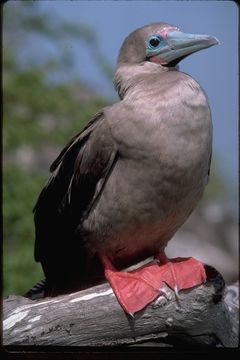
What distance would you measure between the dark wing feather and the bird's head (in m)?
0.27

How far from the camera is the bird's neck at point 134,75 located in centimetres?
236

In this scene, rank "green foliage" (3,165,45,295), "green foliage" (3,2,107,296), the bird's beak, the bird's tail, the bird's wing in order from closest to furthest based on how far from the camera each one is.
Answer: the bird's beak, the bird's wing, the bird's tail, "green foliage" (3,165,45,295), "green foliage" (3,2,107,296)

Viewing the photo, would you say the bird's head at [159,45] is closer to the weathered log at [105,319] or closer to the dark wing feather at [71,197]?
the dark wing feather at [71,197]

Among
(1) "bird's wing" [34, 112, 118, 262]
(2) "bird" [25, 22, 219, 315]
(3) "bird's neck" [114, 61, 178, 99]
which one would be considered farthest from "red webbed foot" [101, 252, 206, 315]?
(3) "bird's neck" [114, 61, 178, 99]

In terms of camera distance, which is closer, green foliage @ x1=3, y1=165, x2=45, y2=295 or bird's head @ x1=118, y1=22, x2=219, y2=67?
bird's head @ x1=118, y1=22, x2=219, y2=67

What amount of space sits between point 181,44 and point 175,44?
0.03m

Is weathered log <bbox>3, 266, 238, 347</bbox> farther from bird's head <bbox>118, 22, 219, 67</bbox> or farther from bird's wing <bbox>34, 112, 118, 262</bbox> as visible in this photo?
bird's head <bbox>118, 22, 219, 67</bbox>

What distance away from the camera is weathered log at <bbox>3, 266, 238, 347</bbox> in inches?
Answer: 86.7

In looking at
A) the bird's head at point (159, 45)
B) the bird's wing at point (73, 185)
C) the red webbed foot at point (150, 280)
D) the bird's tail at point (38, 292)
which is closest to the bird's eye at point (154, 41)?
the bird's head at point (159, 45)

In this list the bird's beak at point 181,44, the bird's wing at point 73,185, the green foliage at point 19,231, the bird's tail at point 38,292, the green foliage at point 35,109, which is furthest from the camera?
the green foliage at point 35,109

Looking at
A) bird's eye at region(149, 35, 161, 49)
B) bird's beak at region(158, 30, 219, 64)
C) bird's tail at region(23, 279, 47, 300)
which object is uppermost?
bird's eye at region(149, 35, 161, 49)

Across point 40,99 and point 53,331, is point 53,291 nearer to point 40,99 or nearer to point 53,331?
point 53,331

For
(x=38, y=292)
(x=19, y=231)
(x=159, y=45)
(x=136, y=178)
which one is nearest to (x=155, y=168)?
(x=136, y=178)

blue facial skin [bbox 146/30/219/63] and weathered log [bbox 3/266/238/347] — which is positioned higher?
blue facial skin [bbox 146/30/219/63]
